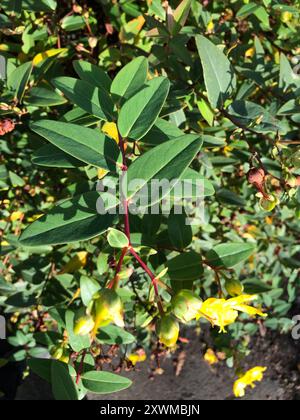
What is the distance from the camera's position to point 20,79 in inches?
41.7

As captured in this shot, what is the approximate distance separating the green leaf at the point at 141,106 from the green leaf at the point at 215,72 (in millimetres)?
188

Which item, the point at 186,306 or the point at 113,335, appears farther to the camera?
the point at 113,335

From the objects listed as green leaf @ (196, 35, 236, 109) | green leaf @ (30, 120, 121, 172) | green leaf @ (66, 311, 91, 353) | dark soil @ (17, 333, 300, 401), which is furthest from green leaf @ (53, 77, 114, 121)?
dark soil @ (17, 333, 300, 401)

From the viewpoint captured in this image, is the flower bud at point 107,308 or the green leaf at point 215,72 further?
the green leaf at point 215,72

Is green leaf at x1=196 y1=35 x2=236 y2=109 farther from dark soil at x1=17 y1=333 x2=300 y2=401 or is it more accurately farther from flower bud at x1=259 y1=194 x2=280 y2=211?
A: dark soil at x1=17 y1=333 x2=300 y2=401

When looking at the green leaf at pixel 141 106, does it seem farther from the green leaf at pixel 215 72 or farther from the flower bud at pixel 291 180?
the flower bud at pixel 291 180

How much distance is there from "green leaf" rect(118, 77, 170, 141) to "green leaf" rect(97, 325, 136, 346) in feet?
1.90

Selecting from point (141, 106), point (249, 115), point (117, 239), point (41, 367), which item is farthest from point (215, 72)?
point (41, 367)

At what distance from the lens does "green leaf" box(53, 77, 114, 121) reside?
91 centimetres

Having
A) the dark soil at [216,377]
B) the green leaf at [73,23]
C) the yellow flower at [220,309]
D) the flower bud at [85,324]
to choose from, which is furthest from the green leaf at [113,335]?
the dark soil at [216,377]

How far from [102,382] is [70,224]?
0.44 meters

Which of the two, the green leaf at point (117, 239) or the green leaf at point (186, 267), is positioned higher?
the green leaf at point (117, 239)

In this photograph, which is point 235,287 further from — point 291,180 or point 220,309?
point 291,180

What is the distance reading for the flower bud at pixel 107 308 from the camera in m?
0.68
